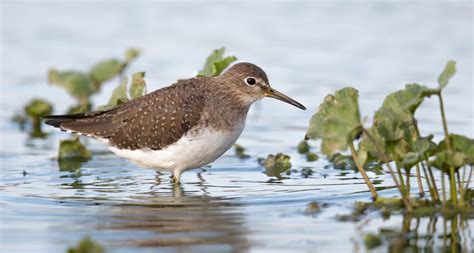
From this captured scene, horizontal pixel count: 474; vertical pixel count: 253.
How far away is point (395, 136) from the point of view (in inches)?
415

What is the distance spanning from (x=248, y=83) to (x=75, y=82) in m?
4.62

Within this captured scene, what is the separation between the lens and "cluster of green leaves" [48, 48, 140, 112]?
55.9 feet

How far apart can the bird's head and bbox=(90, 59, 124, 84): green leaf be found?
409 centimetres

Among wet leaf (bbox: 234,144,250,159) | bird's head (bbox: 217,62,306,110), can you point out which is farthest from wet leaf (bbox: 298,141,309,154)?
bird's head (bbox: 217,62,306,110)

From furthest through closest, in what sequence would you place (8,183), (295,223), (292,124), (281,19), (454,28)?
1. (281,19)
2. (454,28)
3. (292,124)
4. (8,183)
5. (295,223)

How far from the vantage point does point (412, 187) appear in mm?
12391

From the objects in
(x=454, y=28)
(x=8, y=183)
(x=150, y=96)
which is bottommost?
(x=8, y=183)

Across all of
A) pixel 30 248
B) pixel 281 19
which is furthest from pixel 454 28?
pixel 30 248

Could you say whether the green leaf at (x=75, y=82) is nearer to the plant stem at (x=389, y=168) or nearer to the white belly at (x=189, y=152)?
the white belly at (x=189, y=152)

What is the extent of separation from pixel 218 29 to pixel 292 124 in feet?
19.1

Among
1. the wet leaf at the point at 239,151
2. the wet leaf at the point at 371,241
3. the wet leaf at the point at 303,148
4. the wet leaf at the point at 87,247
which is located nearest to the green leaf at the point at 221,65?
the wet leaf at the point at 239,151

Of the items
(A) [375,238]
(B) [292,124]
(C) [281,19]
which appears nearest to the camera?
(A) [375,238]

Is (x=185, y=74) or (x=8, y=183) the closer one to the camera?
(x=8, y=183)

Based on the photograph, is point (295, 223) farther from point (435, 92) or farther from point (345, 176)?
point (345, 176)
